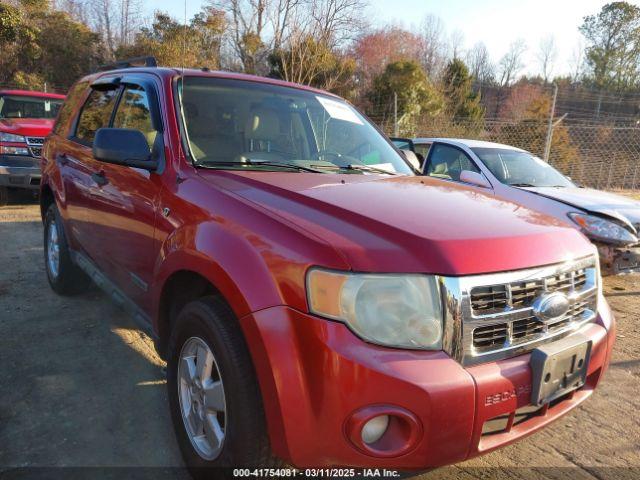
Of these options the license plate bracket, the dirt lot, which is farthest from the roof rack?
the license plate bracket

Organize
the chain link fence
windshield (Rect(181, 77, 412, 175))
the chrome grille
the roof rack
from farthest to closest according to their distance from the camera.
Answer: the chain link fence, the roof rack, windshield (Rect(181, 77, 412, 175)), the chrome grille

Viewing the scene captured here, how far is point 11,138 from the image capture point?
7.58 m

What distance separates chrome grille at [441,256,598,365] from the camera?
1.61 m

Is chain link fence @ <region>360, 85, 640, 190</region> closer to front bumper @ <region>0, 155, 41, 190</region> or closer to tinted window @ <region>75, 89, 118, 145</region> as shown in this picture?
front bumper @ <region>0, 155, 41, 190</region>

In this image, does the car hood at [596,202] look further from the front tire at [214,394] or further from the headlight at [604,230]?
the front tire at [214,394]

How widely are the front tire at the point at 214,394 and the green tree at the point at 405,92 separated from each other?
57.2 feet

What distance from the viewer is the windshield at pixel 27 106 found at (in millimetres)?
8484

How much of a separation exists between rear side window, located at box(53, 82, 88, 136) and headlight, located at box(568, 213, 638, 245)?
4780 mm

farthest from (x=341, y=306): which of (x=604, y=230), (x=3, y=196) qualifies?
(x=3, y=196)

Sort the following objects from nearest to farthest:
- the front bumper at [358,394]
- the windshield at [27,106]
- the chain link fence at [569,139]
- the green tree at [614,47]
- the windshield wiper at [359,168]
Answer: the front bumper at [358,394] < the windshield wiper at [359,168] < the windshield at [27,106] < the chain link fence at [569,139] < the green tree at [614,47]

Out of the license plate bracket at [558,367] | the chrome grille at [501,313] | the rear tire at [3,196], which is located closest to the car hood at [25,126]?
the rear tire at [3,196]

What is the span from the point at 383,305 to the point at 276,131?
1.70 meters

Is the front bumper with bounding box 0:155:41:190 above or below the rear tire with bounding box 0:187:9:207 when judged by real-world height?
above

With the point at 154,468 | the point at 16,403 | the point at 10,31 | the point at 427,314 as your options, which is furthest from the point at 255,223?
the point at 10,31
